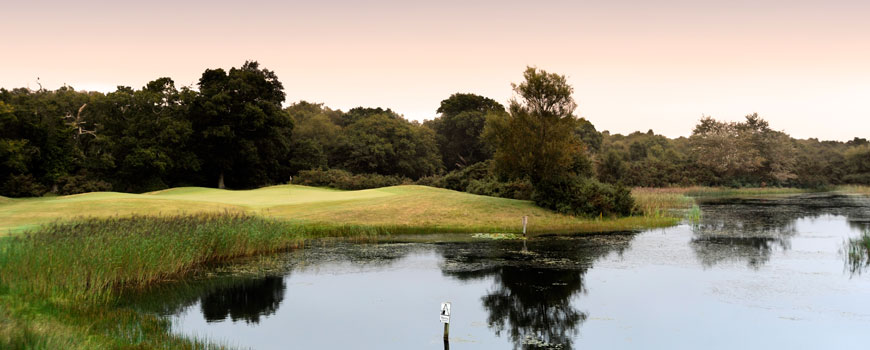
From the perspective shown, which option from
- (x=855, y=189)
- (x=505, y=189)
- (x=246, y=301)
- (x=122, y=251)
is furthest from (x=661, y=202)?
(x=855, y=189)

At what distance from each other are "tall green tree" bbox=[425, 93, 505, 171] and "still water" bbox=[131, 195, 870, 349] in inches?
2394

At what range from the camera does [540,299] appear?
50.6ft

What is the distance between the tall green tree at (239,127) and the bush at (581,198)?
36.4 meters

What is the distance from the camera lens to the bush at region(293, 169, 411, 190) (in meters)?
58.0

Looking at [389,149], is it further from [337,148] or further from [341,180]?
[341,180]

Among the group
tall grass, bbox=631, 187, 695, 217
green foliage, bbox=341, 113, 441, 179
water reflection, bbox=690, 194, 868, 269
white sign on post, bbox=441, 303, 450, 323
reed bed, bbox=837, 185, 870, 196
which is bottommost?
white sign on post, bbox=441, 303, 450, 323

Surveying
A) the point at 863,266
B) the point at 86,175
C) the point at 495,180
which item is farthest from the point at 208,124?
the point at 863,266

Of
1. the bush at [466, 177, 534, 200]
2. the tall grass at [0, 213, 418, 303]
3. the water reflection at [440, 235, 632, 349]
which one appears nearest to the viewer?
the water reflection at [440, 235, 632, 349]

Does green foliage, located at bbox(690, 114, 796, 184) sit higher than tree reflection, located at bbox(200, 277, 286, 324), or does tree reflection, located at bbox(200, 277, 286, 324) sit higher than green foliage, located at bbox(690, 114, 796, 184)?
green foliage, located at bbox(690, 114, 796, 184)

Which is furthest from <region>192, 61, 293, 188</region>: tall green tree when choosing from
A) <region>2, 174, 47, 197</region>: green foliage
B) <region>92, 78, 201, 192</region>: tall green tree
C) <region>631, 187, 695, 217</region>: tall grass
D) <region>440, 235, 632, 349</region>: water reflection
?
<region>440, 235, 632, 349</region>: water reflection

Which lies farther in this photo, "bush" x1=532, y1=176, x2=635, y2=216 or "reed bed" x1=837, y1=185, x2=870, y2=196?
"reed bed" x1=837, y1=185, x2=870, y2=196

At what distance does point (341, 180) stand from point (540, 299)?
4470cm

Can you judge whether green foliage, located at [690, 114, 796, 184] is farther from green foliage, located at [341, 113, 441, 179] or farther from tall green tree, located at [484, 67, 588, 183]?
tall green tree, located at [484, 67, 588, 183]

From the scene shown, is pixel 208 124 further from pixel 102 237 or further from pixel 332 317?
pixel 332 317
